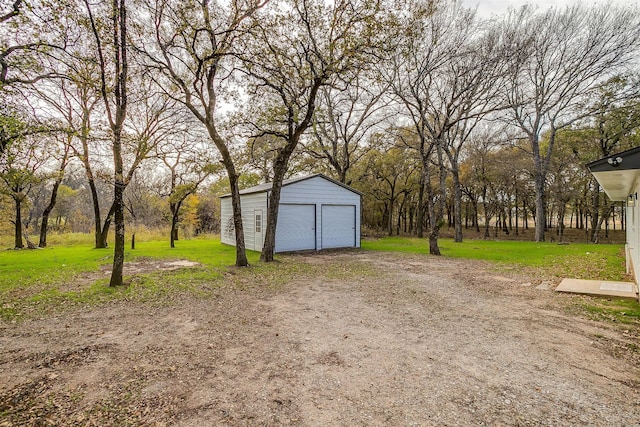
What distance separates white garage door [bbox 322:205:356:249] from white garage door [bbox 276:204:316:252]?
26.7 inches

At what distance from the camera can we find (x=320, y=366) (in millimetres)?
3426

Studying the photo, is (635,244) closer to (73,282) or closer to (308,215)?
(308,215)

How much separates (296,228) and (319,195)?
189 cm

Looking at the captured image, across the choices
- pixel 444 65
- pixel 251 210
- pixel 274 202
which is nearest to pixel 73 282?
pixel 274 202

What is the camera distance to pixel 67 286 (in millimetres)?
7117

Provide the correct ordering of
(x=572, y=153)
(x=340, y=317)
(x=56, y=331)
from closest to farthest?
(x=56, y=331)
(x=340, y=317)
(x=572, y=153)

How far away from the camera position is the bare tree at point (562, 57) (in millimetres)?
13484

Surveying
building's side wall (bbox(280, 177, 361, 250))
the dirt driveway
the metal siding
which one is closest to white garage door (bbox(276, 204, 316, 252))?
building's side wall (bbox(280, 177, 361, 250))

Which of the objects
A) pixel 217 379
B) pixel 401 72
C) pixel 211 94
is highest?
pixel 401 72

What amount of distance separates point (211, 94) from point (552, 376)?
9.84 m

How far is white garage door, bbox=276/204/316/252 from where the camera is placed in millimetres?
13430

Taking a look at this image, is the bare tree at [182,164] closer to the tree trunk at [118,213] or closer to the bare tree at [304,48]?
the bare tree at [304,48]

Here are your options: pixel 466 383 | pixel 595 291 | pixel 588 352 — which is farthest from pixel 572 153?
pixel 466 383

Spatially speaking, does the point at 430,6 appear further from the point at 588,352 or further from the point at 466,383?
the point at 466,383
